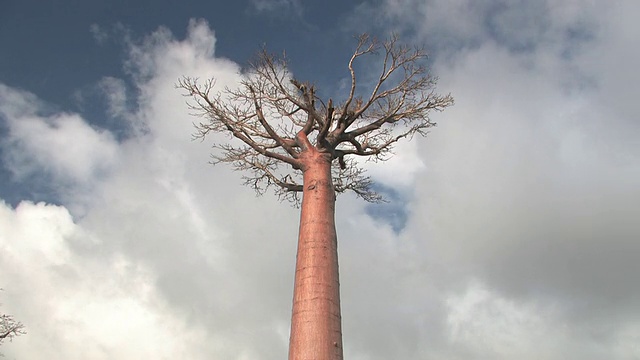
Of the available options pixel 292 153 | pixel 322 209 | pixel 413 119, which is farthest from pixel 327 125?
pixel 413 119

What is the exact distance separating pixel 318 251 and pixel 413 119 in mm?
3663

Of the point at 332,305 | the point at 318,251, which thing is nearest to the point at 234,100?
the point at 318,251

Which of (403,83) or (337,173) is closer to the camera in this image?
(403,83)

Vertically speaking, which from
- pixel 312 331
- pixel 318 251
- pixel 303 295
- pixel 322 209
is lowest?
pixel 312 331

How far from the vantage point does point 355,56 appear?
8.16 meters

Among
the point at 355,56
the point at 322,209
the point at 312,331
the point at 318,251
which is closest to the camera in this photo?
the point at 312,331

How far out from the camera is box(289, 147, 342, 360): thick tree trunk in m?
5.46

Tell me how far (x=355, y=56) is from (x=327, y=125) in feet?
5.28

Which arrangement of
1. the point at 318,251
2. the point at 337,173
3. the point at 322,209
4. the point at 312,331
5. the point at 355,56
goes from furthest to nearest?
1. the point at 337,173
2. the point at 355,56
3. the point at 322,209
4. the point at 318,251
5. the point at 312,331

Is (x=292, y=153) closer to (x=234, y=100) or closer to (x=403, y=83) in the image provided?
(x=234, y=100)

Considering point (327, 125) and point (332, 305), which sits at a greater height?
point (327, 125)

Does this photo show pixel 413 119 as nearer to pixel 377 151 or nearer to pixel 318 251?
pixel 377 151

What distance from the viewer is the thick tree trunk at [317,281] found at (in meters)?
5.46

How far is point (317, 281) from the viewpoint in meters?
→ 5.83
